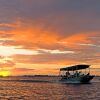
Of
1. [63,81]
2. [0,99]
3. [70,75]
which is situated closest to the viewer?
[0,99]

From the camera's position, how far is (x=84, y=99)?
60.5m

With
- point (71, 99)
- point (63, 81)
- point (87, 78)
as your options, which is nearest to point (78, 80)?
point (87, 78)

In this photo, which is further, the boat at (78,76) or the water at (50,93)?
the boat at (78,76)

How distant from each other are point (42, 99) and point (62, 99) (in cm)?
343

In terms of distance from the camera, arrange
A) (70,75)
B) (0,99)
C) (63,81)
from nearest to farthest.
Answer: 1. (0,99)
2. (70,75)
3. (63,81)

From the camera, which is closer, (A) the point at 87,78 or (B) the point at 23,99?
(B) the point at 23,99

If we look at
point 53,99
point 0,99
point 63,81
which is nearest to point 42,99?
point 53,99

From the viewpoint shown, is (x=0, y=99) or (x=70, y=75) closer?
(x=0, y=99)

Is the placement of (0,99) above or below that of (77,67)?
below

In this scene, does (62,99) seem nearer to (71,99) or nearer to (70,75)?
(71,99)

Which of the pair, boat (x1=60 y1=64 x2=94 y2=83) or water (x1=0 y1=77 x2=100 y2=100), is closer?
water (x1=0 y1=77 x2=100 y2=100)

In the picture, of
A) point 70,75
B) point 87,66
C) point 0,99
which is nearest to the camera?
point 0,99

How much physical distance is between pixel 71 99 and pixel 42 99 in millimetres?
4993

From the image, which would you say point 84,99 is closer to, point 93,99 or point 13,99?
point 93,99
